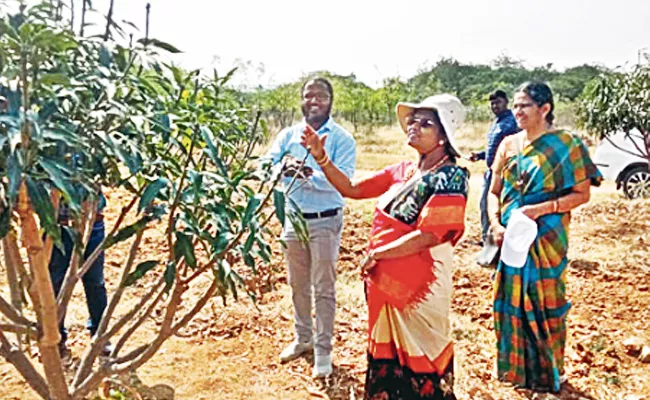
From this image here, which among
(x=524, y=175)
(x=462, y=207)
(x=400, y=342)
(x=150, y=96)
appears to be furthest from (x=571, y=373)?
(x=150, y=96)

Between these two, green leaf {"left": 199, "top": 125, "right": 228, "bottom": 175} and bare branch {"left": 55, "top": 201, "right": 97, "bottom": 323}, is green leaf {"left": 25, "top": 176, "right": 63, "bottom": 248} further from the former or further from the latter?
bare branch {"left": 55, "top": 201, "right": 97, "bottom": 323}

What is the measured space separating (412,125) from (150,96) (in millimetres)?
1099

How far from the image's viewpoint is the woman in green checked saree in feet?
10.4

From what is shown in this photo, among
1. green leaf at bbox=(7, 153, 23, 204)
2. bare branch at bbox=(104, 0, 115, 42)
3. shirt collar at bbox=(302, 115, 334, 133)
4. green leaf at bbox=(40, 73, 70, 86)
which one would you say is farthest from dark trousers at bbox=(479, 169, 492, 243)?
green leaf at bbox=(7, 153, 23, 204)

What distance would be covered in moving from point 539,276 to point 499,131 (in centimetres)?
215

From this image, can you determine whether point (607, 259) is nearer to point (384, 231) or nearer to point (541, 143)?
point (541, 143)

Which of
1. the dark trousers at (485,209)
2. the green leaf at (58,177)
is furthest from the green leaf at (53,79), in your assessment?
the dark trousers at (485,209)

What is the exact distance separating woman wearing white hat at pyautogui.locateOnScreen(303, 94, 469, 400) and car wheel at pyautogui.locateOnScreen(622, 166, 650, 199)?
7.51 metres

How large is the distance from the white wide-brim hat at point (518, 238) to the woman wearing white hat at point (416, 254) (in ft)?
2.26

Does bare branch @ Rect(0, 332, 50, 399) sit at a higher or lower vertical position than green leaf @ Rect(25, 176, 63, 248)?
lower

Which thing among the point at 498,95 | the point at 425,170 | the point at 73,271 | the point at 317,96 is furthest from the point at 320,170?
the point at 498,95

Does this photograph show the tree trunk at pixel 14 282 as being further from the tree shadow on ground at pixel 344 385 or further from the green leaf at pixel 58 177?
the tree shadow on ground at pixel 344 385

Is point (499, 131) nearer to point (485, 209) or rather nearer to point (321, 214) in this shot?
point (485, 209)

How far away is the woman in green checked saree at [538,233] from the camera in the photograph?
316 centimetres
